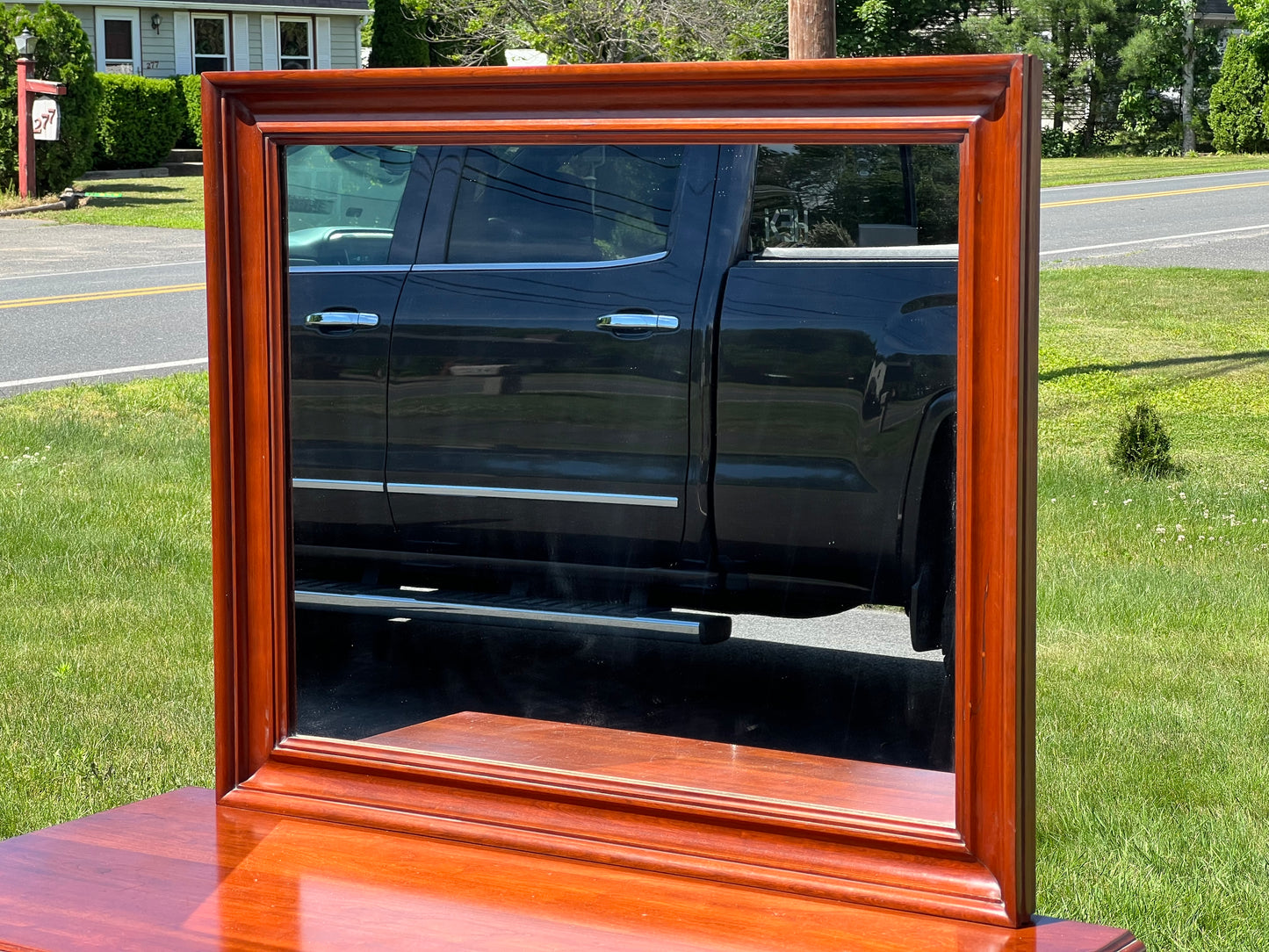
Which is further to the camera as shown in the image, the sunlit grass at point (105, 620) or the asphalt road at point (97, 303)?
the asphalt road at point (97, 303)

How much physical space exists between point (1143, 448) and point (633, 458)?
14.7 ft

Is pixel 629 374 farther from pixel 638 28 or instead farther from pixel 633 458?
pixel 638 28

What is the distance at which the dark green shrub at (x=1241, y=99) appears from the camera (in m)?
30.0

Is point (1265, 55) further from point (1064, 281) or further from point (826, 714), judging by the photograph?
point (826, 714)

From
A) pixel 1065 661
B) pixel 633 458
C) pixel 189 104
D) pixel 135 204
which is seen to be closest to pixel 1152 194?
pixel 135 204

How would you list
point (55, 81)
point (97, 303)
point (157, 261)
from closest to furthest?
point (97, 303) < point (157, 261) < point (55, 81)

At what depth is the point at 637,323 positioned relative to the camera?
1685 mm

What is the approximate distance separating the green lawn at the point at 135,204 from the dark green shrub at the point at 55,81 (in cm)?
53

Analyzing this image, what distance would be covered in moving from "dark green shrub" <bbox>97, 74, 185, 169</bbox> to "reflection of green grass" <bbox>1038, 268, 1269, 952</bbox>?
2195 cm

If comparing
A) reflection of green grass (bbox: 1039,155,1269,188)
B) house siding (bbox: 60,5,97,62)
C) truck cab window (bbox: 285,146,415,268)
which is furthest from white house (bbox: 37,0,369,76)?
truck cab window (bbox: 285,146,415,268)

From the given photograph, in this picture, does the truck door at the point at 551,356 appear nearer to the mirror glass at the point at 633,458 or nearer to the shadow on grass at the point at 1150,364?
the mirror glass at the point at 633,458

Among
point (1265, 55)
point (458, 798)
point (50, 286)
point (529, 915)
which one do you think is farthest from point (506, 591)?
point (1265, 55)

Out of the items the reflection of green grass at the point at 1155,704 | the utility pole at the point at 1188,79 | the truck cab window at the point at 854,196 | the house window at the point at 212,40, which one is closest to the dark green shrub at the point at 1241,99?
the utility pole at the point at 1188,79

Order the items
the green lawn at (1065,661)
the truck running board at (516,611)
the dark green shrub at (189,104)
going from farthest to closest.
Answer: the dark green shrub at (189,104) < the green lawn at (1065,661) < the truck running board at (516,611)
